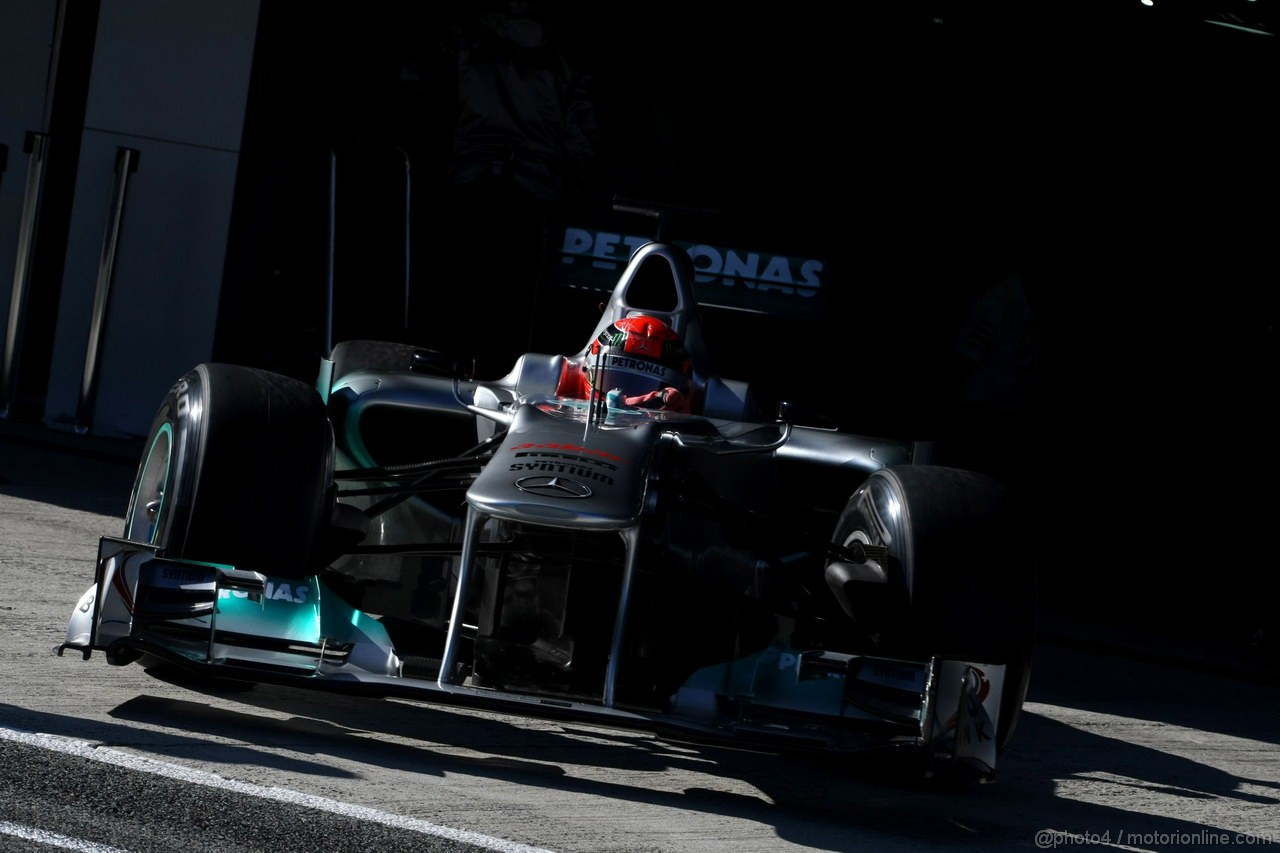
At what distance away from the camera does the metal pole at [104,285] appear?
36.5 feet

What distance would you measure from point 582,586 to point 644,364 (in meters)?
1.66

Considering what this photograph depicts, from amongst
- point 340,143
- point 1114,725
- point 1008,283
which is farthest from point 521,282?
point 1114,725

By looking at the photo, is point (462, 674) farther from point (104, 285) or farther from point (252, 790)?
point (104, 285)

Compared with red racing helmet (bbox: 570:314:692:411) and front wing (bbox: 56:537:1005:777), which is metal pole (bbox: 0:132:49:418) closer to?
red racing helmet (bbox: 570:314:692:411)

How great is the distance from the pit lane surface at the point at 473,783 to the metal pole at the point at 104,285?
13.6ft

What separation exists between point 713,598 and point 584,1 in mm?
7100

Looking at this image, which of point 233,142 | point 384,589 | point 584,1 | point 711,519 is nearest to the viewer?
point 711,519

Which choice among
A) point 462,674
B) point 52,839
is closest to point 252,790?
point 52,839

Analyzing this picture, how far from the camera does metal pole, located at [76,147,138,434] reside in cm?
1113

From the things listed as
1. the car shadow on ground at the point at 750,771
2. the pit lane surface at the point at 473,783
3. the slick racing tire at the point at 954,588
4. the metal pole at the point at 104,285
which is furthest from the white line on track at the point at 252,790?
the metal pole at the point at 104,285

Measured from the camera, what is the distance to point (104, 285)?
11.2m

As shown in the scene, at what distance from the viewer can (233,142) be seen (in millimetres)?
11352

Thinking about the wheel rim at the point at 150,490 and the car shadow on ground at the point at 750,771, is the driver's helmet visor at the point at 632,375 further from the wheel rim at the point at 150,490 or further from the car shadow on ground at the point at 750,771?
the wheel rim at the point at 150,490

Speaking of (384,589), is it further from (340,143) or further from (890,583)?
(340,143)
